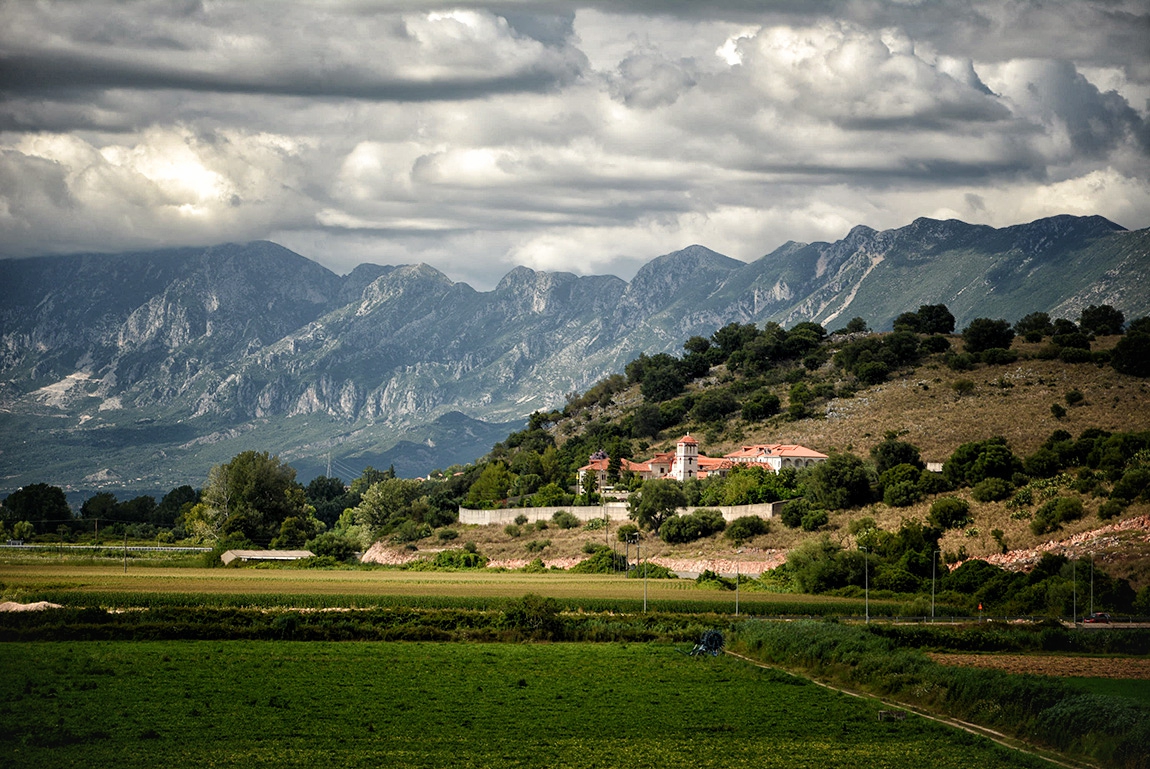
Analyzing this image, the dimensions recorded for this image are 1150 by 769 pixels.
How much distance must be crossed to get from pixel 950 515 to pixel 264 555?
65973mm

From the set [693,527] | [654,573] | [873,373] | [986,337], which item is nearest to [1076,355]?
[986,337]

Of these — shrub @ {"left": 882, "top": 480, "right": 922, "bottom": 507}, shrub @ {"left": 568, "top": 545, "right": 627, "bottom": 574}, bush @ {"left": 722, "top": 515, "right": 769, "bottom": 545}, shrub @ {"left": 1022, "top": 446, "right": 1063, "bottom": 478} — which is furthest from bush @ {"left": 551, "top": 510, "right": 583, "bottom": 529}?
shrub @ {"left": 1022, "top": 446, "right": 1063, "bottom": 478}

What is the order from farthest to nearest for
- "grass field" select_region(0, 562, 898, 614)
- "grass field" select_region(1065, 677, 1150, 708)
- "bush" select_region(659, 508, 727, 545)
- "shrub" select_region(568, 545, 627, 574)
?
"bush" select_region(659, 508, 727, 545)
"shrub" select_region(568, 545, 627, 574)
"grass field" select_region(0, 562, 898, 614)
"grass field" select_region(1065, 677, 1150, 708)

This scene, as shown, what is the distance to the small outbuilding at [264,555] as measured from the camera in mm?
116188

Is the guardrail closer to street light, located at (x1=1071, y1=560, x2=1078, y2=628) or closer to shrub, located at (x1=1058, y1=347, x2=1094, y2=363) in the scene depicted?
street light, located at (x1=1071, y1=560, x2=1078, y2=628)

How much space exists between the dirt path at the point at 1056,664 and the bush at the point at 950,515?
122 ft

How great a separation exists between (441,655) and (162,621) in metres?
15.9

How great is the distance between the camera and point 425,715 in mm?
37281

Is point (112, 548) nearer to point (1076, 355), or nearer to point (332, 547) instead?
point (332, 547)

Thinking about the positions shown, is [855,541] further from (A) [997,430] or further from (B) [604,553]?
(A) [997,430]

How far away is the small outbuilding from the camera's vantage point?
381 feet

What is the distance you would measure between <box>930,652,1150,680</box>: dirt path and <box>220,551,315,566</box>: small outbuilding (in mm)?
77099

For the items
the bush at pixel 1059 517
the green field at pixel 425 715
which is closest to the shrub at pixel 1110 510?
the bush at pixel 1059 517

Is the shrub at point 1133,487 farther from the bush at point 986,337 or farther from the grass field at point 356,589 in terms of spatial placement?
the bush at point 986,337
